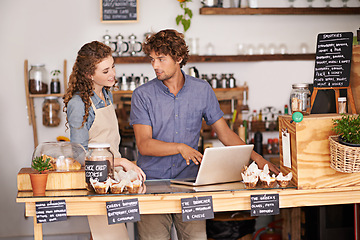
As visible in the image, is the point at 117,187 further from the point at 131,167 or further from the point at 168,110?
the point at 168,110

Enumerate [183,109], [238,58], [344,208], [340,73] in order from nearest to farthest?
[340,73] → [183,109] → [344,208] → [238,58]

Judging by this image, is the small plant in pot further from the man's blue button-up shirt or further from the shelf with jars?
the shelf with jars

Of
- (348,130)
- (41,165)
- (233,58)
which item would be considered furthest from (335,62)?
(233,58)

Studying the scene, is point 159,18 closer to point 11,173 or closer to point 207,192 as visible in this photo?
point 11,173

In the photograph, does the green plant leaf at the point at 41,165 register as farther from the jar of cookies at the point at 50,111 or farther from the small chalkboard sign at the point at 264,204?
the jar of cookies at the point at 50,111

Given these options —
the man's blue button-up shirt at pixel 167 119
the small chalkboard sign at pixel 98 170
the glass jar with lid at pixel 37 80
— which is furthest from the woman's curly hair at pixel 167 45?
the glass jar with lid at pixel 37 80

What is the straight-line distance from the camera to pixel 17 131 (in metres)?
4.74

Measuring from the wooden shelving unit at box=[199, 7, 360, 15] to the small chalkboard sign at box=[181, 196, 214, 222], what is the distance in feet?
10.1

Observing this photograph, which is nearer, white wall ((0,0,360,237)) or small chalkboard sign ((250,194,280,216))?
small chalkboard sign ((250,194,280,216))

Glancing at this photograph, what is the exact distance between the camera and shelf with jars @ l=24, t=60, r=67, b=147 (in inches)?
180

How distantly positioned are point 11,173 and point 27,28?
1.52 meters

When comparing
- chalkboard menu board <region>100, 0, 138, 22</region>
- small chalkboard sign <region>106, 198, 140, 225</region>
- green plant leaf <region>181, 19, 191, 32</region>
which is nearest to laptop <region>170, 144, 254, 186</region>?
small chalkboard sign <region>106, 198, 140, 225</region>

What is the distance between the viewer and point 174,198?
1.93m

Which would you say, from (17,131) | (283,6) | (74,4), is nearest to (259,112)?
(283,6)
